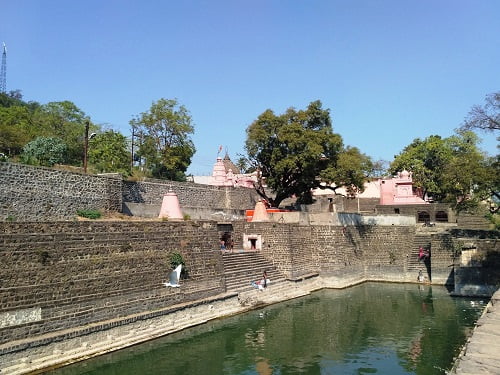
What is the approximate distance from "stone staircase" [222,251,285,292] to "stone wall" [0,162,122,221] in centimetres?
566

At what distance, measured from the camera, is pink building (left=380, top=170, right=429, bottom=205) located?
3366 centimetres

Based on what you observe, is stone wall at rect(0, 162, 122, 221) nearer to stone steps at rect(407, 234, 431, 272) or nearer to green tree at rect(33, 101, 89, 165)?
green tree at rect(33, 101, 89, 165)

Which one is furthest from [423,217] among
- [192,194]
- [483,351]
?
[483,351]

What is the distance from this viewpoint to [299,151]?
2608 cm

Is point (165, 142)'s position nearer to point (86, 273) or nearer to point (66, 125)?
point (66, 125)

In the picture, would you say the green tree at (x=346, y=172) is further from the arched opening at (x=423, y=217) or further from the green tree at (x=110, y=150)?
the green tree at (x=110, y=150)

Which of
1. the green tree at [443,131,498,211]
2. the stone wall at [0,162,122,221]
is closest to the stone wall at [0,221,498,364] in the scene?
the green tree at [443,131,498,211]

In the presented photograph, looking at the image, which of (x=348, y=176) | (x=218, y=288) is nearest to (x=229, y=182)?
(x=348, y=176)

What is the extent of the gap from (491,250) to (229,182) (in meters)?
18.2

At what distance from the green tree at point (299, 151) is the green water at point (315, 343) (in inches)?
336

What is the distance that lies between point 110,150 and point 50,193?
1700 centimetres

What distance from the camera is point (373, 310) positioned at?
18.4m

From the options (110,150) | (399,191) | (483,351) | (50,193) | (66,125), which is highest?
(66,125)

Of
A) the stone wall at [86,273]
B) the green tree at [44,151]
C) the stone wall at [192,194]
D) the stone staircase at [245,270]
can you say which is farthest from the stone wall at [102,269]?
the green tree at [44,151]
